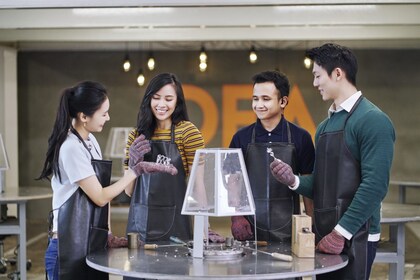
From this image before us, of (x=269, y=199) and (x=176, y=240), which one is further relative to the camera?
(x=269, y=199)

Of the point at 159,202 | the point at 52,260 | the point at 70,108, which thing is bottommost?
the point at 52,260

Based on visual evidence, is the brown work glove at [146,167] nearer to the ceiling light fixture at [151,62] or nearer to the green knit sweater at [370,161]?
the green knit sweater at [370,161]

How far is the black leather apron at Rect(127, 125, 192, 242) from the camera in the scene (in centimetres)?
353

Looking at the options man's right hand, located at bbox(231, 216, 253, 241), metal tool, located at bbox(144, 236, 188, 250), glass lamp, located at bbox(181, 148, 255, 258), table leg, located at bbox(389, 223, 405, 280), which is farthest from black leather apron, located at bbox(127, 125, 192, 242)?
table leg, located at bbox(389, 223, 405, 280)

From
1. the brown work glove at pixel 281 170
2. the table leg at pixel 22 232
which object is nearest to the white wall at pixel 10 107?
the table leg at pixel 22 232

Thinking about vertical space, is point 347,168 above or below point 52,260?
above

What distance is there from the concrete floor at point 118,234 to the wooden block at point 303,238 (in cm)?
389

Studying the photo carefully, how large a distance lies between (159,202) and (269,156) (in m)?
0.58

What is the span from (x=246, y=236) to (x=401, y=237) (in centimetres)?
212

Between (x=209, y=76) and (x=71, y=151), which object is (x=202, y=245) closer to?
(x=71, y=151)

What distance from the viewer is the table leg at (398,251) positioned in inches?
198

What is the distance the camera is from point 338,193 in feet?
9.95

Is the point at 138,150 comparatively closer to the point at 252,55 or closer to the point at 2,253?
the point at 2,253

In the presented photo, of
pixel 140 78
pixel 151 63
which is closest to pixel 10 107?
pixel 140 78
